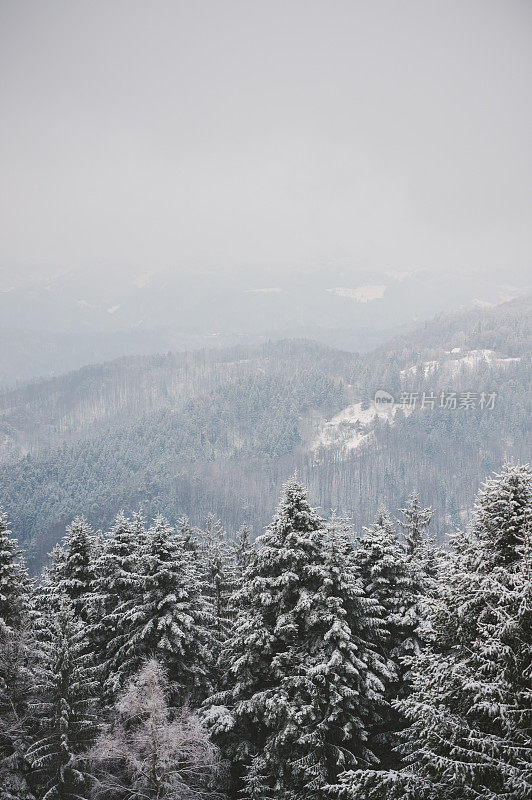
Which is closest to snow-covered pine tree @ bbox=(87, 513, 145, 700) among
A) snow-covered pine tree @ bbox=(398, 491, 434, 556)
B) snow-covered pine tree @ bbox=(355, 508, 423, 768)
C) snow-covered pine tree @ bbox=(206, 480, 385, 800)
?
snow-covered pine tree @ bbox=(206, 480, 385, 800)

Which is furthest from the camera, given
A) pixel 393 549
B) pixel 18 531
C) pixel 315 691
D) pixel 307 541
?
pixel 18 531

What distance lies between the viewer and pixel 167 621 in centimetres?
2252

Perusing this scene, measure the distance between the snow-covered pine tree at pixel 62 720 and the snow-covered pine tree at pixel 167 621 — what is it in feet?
7.27

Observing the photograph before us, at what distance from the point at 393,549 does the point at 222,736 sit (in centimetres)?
1286

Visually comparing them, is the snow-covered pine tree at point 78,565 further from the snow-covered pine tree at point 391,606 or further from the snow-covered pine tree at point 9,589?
the snow-covered pine tree at point 391,606

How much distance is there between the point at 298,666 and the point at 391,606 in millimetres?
7605

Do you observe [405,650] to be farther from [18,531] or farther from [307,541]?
[18,531]

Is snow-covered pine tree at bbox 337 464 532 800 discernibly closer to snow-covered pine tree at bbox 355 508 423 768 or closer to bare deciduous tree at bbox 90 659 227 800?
bare deciduous tree at bbox 90 659 227 800

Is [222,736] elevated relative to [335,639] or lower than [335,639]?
lower

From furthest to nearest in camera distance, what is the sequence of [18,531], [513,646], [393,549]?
[18,531]
[393,549]
[513,646]

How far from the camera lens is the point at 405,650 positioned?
24.0 meters

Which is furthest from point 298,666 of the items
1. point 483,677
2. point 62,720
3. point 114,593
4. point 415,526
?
point 415,526

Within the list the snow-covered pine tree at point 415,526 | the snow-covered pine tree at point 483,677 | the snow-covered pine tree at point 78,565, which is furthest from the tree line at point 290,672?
the snow-covered pine tree at point 415,526

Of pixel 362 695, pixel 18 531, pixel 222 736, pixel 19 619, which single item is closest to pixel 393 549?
pixel 362 695
